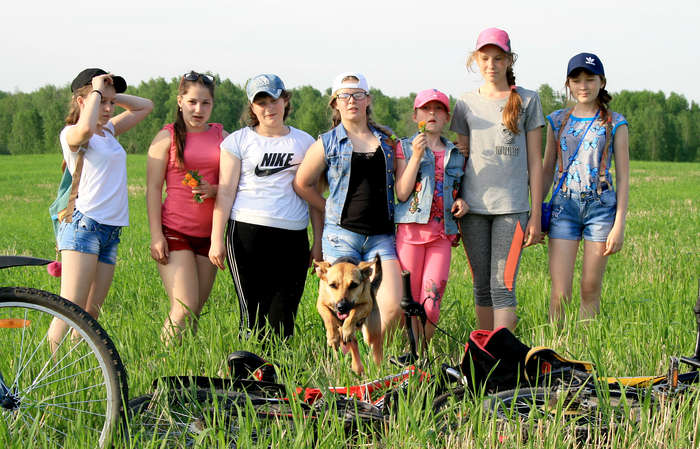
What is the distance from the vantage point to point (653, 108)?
98250 millimetres

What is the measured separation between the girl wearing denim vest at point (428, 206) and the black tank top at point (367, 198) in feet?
0.43

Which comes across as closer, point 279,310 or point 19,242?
point 279,310

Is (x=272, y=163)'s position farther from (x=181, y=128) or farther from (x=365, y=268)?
(x=365, y=268)

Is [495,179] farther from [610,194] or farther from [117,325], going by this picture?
[117,325]

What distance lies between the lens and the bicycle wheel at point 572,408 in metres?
3.01

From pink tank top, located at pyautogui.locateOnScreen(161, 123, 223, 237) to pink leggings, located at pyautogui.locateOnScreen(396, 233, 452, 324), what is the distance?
156 centimetres

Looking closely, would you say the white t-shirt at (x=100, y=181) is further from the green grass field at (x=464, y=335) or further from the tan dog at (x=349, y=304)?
the tan dog at (x=349, y=304)

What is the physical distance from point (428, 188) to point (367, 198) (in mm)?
462

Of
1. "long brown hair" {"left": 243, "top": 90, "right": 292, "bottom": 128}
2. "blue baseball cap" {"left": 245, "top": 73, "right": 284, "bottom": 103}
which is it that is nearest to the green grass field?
"long brown hair" {"left": 243, "top": 90, "right": 292, "bottom": 128}

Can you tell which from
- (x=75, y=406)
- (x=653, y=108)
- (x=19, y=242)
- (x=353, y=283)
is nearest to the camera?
(x=75, y=406)

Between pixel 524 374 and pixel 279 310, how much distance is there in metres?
2.18

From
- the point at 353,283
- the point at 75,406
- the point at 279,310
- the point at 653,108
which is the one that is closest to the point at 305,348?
the point at 279,310

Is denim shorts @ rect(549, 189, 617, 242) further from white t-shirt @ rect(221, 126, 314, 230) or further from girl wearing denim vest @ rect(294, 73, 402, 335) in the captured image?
white t-shirt @ rect(221, 126, 314, 230)

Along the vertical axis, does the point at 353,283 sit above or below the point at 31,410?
above
